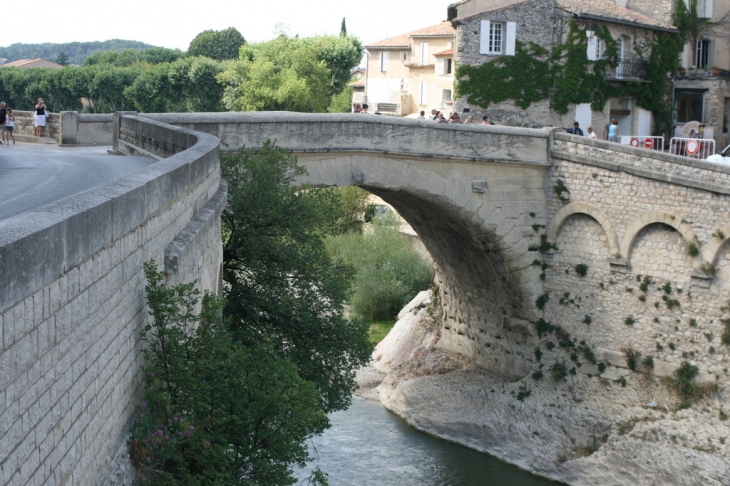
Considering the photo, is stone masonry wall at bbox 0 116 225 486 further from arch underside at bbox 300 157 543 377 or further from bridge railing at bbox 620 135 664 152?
bridge railing at bbox 620 135 664 152

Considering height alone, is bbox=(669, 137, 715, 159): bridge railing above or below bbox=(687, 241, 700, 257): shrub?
above

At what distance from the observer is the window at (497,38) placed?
26.3 meters

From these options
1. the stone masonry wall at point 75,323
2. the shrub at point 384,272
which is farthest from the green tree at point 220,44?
the stone masonry wall at point 75,323

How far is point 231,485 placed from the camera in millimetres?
7234

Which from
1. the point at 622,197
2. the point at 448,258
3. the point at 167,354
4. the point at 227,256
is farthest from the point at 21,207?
the point at 448,258

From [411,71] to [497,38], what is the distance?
55.5 ft

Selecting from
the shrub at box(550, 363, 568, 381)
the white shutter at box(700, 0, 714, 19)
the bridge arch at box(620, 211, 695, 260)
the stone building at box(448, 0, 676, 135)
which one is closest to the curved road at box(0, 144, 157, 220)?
the bridge arch at box(620, 211, 695, 260)

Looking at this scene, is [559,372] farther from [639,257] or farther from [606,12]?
[606,12]

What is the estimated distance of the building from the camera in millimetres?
40250

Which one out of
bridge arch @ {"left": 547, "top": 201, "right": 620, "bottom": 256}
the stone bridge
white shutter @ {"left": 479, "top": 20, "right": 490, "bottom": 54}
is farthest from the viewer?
white shutter @ {"left": 479, "top": 20, "right": 490, "bottom": 54}

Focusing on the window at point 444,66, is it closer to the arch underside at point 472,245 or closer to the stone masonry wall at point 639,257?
the arch underside at point 472,245

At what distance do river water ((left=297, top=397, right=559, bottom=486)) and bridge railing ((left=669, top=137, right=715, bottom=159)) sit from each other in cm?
860

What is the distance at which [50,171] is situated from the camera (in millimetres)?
12531

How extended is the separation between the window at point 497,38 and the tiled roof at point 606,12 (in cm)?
153
